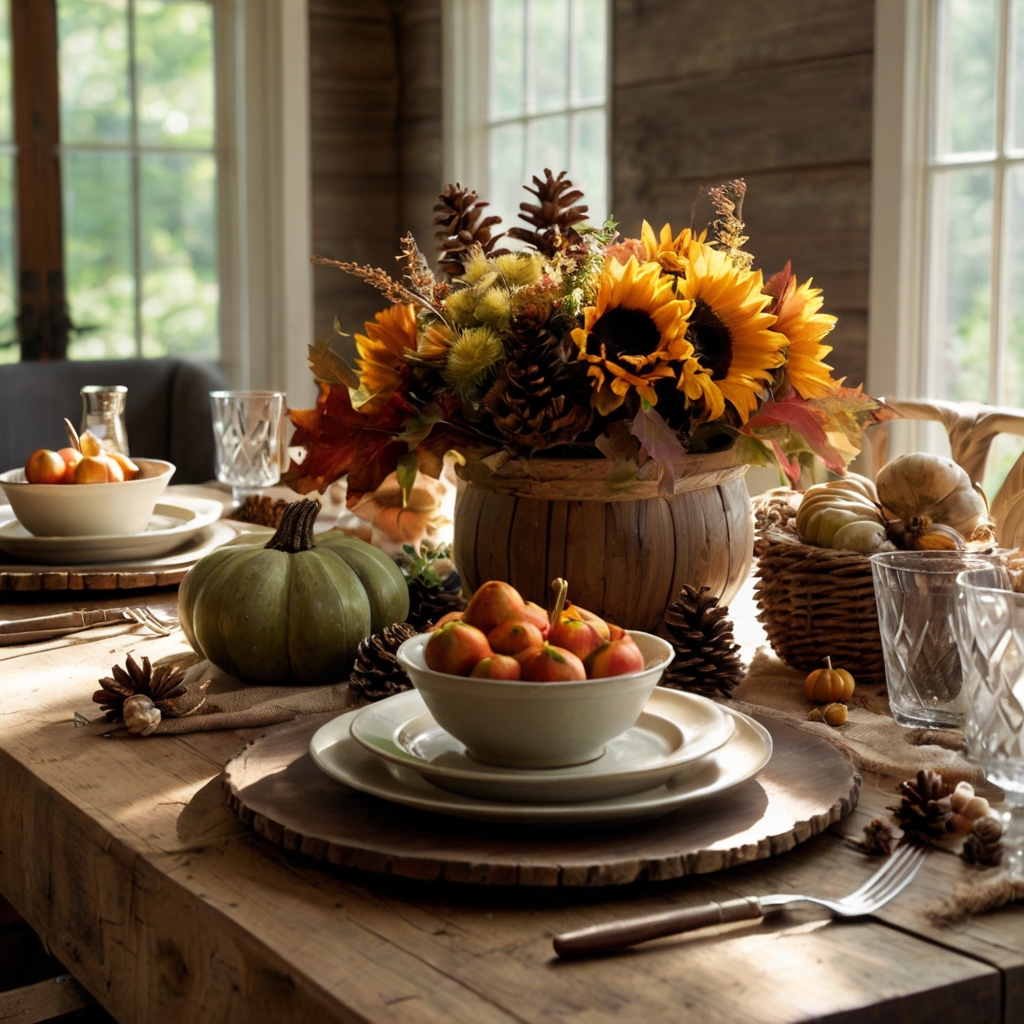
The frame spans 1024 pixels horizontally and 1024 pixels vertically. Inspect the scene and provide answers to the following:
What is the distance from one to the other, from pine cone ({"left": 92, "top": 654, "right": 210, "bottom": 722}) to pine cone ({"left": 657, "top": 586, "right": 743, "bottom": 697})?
0.35 m

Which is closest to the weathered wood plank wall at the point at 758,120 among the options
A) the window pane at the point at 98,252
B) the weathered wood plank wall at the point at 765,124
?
the weathered wood plank wall at the point at 765,124

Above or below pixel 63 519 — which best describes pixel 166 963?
below

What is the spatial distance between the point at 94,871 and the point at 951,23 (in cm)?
243

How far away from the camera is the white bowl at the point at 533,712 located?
0.68m

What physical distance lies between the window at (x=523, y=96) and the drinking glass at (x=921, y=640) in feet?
9.01

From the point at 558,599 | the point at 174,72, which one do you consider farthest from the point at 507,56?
the point at 558,599

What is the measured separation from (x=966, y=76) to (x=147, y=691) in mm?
2213

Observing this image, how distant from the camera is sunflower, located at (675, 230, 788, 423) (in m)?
0.98

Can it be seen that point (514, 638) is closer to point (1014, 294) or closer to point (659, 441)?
point (659, 441)

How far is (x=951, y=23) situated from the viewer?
257cm

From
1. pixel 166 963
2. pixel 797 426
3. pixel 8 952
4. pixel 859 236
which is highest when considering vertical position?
pixel 859 236

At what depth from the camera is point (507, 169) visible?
396cm

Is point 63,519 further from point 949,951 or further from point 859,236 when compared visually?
point 859,236

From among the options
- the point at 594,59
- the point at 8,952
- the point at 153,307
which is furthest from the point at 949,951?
the point at 153,307
